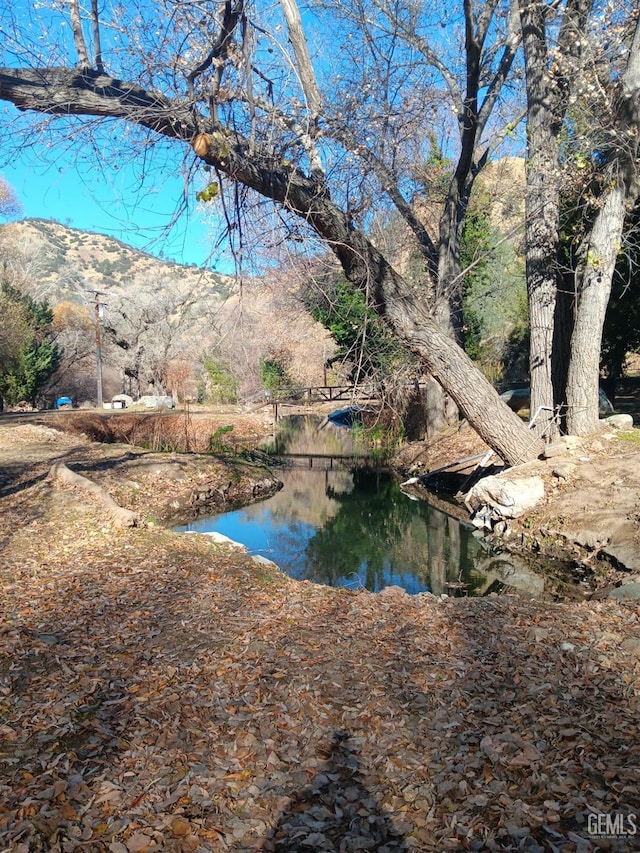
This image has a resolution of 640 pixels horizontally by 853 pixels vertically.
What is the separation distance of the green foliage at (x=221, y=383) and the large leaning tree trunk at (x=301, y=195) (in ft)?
72.3

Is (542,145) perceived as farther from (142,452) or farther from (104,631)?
(142,452)

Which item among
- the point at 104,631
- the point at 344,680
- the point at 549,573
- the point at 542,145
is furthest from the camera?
the point at 542,145

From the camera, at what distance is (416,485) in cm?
1298

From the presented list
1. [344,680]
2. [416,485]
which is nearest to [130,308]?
[416,485]

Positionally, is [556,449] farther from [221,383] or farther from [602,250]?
[221,383]

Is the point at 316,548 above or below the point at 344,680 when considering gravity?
below

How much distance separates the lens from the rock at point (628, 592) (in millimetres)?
4941

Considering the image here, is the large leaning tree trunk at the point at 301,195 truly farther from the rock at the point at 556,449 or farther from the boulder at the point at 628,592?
the boulder at the point at 628,592

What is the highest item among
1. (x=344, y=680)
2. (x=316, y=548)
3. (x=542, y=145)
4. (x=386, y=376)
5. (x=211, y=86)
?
(x=542, y=145)

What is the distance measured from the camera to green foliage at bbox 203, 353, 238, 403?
29722mm

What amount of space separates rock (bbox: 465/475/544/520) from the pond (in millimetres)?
653

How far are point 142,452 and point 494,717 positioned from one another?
454 inches

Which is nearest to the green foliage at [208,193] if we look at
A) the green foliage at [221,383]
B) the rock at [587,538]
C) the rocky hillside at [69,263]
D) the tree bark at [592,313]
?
the tree bark at [592,313]

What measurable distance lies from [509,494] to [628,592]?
3355 millimetres
